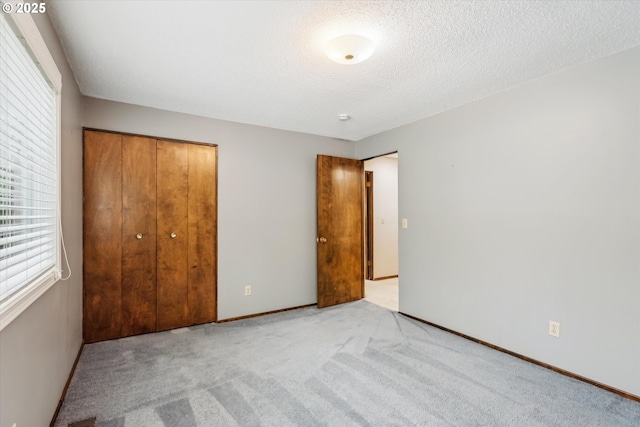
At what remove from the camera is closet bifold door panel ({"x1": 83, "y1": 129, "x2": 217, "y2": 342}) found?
9.61 ft

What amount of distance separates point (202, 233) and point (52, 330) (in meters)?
1.69

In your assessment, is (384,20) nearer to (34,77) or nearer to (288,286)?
(34,77)

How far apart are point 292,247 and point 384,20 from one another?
283cm

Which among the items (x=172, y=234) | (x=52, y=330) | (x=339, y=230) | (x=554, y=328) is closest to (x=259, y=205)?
(x=172, y=234)

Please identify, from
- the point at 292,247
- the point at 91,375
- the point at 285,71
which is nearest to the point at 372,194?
the point at 292,247

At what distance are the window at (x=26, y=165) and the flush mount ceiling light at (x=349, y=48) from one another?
148cm

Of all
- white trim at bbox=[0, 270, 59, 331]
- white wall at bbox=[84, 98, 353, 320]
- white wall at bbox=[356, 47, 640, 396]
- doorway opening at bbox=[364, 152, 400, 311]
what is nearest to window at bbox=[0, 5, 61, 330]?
white trim at bbox=[0, 270, 59, 331]

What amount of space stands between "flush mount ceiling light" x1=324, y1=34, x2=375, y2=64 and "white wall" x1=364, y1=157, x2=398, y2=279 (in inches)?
145

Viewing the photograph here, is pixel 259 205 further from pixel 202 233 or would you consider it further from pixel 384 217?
pixel 384 217

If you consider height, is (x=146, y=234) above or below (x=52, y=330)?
above

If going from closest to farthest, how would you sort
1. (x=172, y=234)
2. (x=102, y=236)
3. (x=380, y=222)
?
(x=102, y=236) < (x=172, y=234) < (x=380, y=222)

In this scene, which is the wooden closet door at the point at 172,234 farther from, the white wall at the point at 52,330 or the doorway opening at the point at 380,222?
the doorway opening at the point at 380,222

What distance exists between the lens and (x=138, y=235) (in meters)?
3.12

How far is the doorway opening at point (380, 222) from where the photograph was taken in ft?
18.8
